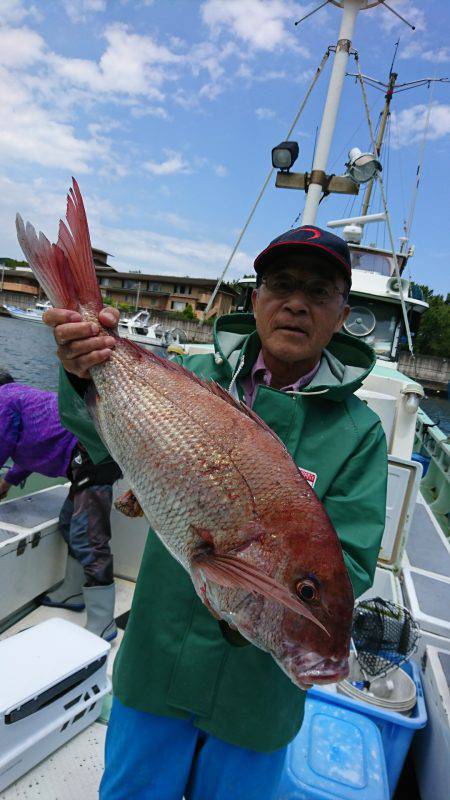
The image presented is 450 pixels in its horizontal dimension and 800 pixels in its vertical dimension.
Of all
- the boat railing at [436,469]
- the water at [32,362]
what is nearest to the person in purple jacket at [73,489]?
the boat railing at [436,469]

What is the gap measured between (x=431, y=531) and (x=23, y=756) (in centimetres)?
518

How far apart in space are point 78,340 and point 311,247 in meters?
0.99

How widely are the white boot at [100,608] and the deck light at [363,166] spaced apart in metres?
5.66

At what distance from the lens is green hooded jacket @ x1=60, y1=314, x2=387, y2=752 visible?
1.80 m

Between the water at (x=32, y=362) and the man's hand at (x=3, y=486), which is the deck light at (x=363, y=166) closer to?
the man's hand at (x=3, y=486)

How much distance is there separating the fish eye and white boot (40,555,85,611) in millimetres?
3510

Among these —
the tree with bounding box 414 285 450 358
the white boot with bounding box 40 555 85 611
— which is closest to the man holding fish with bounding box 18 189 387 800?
the white boot with bounding box 40 555 85 611

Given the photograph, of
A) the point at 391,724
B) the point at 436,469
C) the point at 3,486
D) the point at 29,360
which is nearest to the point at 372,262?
the point at 436,469

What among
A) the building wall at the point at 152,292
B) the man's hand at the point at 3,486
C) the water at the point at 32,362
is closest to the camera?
the man's hand at the point at 3,486

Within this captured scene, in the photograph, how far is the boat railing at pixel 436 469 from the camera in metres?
10.8

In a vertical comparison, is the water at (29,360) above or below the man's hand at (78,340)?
below

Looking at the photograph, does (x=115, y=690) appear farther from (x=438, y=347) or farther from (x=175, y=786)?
(x=438, y=347)

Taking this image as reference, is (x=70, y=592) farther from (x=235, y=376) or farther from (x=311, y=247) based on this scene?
(x=311, y=247)

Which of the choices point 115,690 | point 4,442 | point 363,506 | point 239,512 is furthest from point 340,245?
point 4,442
